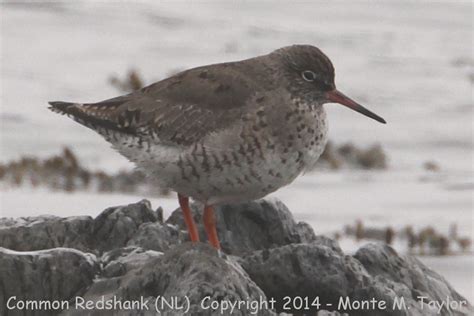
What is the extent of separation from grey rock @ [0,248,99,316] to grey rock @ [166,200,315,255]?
126 cm

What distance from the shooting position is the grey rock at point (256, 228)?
7172 millimetres

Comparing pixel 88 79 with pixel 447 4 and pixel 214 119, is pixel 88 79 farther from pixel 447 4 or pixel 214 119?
pixel 214 119

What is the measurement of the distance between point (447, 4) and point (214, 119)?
49.2ft

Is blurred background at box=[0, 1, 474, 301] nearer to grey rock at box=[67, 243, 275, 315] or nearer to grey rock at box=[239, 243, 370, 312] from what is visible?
grey rock at box=[239, 243, 370, 312]

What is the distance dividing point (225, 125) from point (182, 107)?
0.37 meters

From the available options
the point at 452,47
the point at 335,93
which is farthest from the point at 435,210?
the point at 452,47

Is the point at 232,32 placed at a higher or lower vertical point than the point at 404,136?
higher

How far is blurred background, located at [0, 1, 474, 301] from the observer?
35.6ft

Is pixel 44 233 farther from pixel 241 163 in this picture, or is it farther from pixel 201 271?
pixel 201 271

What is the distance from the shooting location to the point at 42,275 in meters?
6.10

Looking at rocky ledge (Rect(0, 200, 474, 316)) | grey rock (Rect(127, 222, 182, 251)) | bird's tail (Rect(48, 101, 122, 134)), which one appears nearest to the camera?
rocky ledge (Rect(0, 200, 474, 316))

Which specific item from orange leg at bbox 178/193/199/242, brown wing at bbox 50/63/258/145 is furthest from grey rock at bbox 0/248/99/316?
brown wing at bbox 50/63/258/145

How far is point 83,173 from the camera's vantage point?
11.7 m

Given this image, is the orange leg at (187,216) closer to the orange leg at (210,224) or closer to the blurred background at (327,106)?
the orange leg at (210,224)
